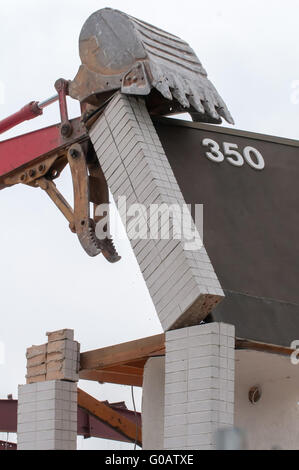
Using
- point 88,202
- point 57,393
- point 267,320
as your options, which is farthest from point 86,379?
point 267,320

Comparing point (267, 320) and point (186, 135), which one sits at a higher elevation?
point (186, 135)

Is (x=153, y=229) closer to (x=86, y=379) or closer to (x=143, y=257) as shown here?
(x=143, y=257)

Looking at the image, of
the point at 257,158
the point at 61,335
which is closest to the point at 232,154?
the point at 257,158

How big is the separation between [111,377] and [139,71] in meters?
5.35

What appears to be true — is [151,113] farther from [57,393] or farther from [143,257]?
[57,393]

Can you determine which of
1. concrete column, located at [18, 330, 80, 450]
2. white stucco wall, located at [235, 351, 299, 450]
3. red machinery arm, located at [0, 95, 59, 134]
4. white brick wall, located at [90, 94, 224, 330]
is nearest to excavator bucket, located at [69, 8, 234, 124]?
white brick wall, located at [90, 94, 224, 330]

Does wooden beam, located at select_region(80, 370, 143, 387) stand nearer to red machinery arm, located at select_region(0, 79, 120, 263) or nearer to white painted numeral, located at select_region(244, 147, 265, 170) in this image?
red machinery arm, located at select_region(0, 79, 120, 263)

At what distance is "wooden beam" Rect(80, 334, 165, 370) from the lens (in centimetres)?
1436

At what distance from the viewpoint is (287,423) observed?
16.7 metres
